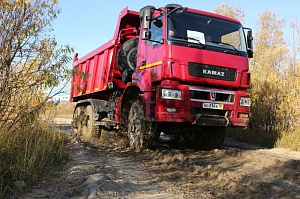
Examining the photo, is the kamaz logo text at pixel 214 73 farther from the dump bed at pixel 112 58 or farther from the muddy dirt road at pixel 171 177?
the dump bed at pixel 112 58

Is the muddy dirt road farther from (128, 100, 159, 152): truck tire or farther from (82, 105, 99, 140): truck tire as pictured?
(82, 105, 99, 140): truck tire

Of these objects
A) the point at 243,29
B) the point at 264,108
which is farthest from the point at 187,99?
the point at 264,108

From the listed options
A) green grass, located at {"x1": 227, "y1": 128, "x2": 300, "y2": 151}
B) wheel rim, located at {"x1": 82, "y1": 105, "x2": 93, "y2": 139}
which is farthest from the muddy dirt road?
wheel rim, located at {"x1": 82, "y1": 105, "x2": 93, "y2": 139}

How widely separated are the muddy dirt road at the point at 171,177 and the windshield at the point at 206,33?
7.42 ft

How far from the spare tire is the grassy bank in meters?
2.88

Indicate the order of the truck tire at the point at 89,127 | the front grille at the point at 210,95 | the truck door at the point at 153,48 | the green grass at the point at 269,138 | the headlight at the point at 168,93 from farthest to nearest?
the truck tire at the point at 89,127, the green grass at the point at 269,138, the truck door at the point at 153,48, the front grille at the point at 210,95, the headlight at the point at 168,93

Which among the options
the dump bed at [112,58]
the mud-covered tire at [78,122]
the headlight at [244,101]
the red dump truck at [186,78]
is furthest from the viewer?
the mud-covered tire at [78,122]

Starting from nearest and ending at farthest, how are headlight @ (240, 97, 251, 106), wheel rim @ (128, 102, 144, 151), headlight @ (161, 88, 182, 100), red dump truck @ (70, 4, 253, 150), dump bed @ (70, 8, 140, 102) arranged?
headlight @ (161, 88, 182, 100)
red dump truck @ (70, 4, 253, 150)
headlight @ (240, 97, 251, 106)
wheel rim @ (128, 102, 144, 151)
dump bed @ (70, 8, 140, 102)

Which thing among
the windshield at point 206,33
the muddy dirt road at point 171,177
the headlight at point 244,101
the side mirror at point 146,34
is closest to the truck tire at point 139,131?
the muddy dirt road at point 171,177

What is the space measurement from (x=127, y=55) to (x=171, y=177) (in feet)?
15.0

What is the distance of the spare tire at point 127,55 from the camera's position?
8.54 metres

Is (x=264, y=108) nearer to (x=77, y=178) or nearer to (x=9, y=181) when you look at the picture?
(x=77, y=178)

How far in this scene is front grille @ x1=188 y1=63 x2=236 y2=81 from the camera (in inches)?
247

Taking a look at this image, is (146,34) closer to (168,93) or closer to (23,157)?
(168,93)
